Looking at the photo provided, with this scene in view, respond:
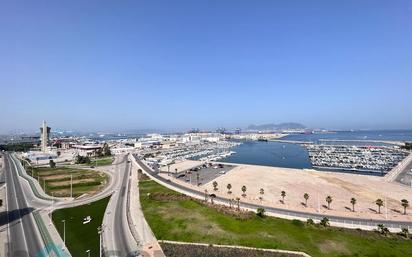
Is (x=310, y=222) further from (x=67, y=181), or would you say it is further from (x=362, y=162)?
(x=362, y=162)

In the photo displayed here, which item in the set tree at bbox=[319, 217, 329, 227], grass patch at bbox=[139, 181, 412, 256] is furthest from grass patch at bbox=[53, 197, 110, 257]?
tree at bbox=[319, 217, 329, 227]

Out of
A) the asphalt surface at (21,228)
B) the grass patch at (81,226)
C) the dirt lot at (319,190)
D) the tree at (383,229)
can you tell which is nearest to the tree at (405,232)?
the tree at (383,229)

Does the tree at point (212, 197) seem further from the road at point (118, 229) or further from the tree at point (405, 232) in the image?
the tree at point (405, 232)

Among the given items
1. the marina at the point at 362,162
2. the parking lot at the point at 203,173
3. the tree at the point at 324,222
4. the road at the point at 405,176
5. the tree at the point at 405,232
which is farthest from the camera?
the marina at the point at 362,162

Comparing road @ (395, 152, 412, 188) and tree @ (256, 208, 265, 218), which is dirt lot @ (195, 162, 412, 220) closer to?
road @ (395, 152, 412, 188)

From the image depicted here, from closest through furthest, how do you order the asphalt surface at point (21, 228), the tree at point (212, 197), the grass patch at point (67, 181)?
1. the asphalt surface at point (21, 228)
2. the tree at point (212, 197)
3. the grass patch at point (67, 181)

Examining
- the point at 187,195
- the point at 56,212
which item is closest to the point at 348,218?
the point at 187,195

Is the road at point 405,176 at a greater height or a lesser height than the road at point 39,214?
lesser
